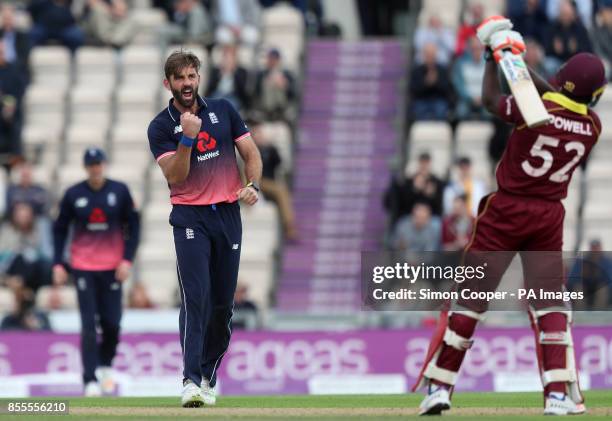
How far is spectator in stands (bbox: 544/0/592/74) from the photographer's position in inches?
873

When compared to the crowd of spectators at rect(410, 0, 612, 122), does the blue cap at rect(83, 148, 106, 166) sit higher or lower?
lower

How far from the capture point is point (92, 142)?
23.3 m

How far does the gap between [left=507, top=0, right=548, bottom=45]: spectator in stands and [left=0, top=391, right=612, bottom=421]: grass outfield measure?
31.5 ft

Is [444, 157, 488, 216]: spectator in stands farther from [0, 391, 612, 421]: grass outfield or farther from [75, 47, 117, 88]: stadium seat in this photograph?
[0, 391, 612, 421]: grass outfield

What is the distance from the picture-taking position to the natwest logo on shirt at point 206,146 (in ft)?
38.9

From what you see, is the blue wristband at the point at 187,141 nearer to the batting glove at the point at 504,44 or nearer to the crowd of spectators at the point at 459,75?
the batting glove at the point at 504,44

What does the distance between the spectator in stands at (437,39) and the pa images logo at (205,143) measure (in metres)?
11.3

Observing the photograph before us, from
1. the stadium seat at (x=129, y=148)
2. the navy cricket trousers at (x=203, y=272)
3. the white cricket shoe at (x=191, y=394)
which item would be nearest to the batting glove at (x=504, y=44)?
the navy cricket trousers at (x=203, y=272)

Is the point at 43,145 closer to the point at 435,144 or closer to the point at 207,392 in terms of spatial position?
the point at 435,144

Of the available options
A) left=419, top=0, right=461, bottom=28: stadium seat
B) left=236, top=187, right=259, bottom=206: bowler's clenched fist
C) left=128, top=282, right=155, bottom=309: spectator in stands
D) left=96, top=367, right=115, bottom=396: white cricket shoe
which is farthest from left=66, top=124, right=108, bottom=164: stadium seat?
left=236, top=187, right=259, bottom=206: bowler's clenched fist

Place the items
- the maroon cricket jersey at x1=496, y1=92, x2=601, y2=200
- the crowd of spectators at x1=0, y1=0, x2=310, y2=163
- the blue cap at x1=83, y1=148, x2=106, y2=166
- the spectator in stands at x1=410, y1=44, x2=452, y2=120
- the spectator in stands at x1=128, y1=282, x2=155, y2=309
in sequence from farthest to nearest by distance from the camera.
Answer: the crowd of spectators at x1=0, y1=0, x2=310, y2=163 < the spectator in stands at x1=410, y1=44, x2=452, y2=120 < the spectator in stands at x1=128, y1=282, x2=155, y2=309 < the blue cap at x1=83, y1=148, x2=106, y2=166 < the maroon cricket jersey at x1=496, y1=92, x2=601, y2=200

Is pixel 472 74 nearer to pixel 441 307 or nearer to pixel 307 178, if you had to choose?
pixel 307 178

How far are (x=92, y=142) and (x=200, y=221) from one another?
11705mm

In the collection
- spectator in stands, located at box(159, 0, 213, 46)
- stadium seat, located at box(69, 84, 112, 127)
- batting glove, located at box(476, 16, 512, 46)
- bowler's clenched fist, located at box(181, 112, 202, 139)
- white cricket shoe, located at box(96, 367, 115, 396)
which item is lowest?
white cricket shoe, located at box(96, 367, 115, 396)
